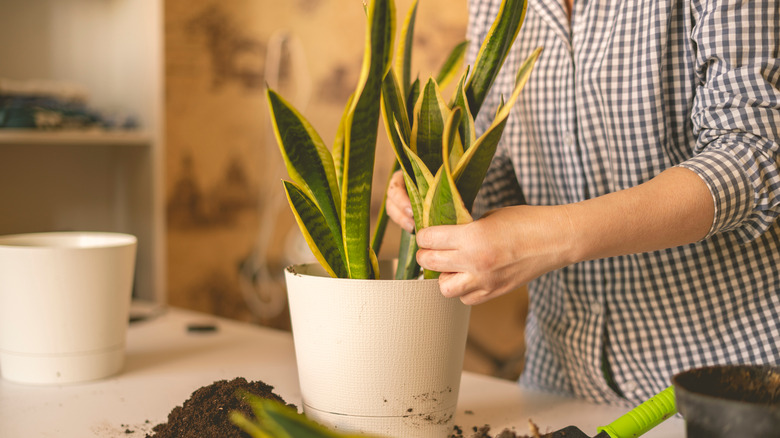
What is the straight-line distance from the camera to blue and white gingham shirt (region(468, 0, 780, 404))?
753mm

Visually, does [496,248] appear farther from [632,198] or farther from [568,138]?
[568,138]

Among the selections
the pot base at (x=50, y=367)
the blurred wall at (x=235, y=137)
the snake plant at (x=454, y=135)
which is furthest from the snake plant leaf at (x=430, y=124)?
the blurred wall at (x=235, y=137)

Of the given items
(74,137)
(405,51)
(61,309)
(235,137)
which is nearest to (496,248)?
(405,51)

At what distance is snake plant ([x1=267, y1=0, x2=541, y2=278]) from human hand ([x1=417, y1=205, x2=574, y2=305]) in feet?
0.07

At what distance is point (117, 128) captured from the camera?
1866mm

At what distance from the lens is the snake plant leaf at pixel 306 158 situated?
24.0 inches

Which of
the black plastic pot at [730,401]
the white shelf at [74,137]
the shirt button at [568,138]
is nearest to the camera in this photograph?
the black plastic pot at [730,401]

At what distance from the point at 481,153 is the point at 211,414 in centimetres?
34

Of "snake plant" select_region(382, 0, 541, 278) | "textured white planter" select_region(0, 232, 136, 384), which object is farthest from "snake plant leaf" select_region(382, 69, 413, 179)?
"textured white planter" select_region(0, 232, 136, 384)

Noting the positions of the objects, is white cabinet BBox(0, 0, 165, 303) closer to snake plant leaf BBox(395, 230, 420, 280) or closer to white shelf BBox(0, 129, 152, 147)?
white shelf BBox(0, 129, 152, 147)

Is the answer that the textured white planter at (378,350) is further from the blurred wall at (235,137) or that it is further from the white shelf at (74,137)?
the blurred wall at (235,137)

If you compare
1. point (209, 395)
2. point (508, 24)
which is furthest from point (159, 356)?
point (508, 24)

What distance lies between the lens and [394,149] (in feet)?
2.09

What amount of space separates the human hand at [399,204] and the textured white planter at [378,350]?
13 centimetres
